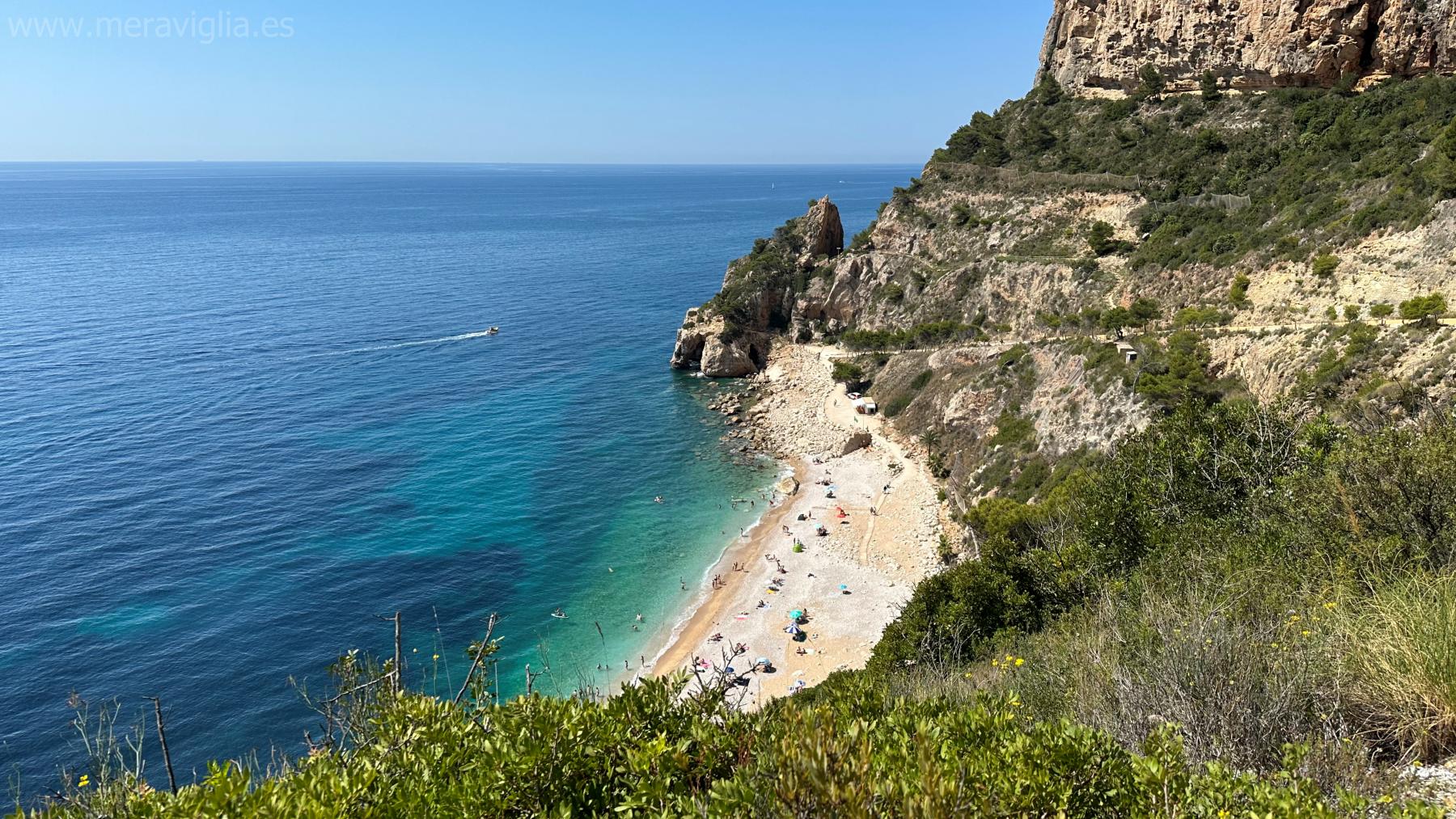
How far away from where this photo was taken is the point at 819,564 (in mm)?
36281

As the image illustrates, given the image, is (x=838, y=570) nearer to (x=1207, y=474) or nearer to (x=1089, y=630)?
(x=1207, y=474)

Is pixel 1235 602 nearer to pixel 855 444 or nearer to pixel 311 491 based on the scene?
pixel 855 444

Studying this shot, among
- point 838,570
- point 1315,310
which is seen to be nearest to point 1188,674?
point 838,570

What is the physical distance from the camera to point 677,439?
169ft

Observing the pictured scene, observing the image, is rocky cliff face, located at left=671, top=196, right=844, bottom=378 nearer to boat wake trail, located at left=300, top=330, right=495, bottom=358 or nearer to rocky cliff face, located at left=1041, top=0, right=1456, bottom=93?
boat wake trail, located at left=300, top=330, right=495, bottom=358

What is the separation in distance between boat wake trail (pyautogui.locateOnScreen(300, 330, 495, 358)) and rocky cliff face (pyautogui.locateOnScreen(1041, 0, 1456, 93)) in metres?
59.6

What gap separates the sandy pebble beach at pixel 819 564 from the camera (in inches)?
1181

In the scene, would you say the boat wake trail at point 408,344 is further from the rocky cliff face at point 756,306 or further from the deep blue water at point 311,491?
the rocky cliff face at point 756,306

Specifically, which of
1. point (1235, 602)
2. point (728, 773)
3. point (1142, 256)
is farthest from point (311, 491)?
point (1142, 256)

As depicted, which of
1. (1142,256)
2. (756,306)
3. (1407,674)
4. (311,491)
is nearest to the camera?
(1407,674)

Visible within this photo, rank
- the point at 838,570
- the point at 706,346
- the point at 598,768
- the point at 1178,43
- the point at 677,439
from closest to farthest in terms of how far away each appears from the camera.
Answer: the point at 598,768 → the point at 838,570 → the point at 677,439 → the point at 1178,43 → the point at 706,346

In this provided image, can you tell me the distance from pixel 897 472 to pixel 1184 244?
807 inches

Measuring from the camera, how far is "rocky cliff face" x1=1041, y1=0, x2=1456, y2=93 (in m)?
46.8

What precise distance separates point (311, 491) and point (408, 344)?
3217 cm
